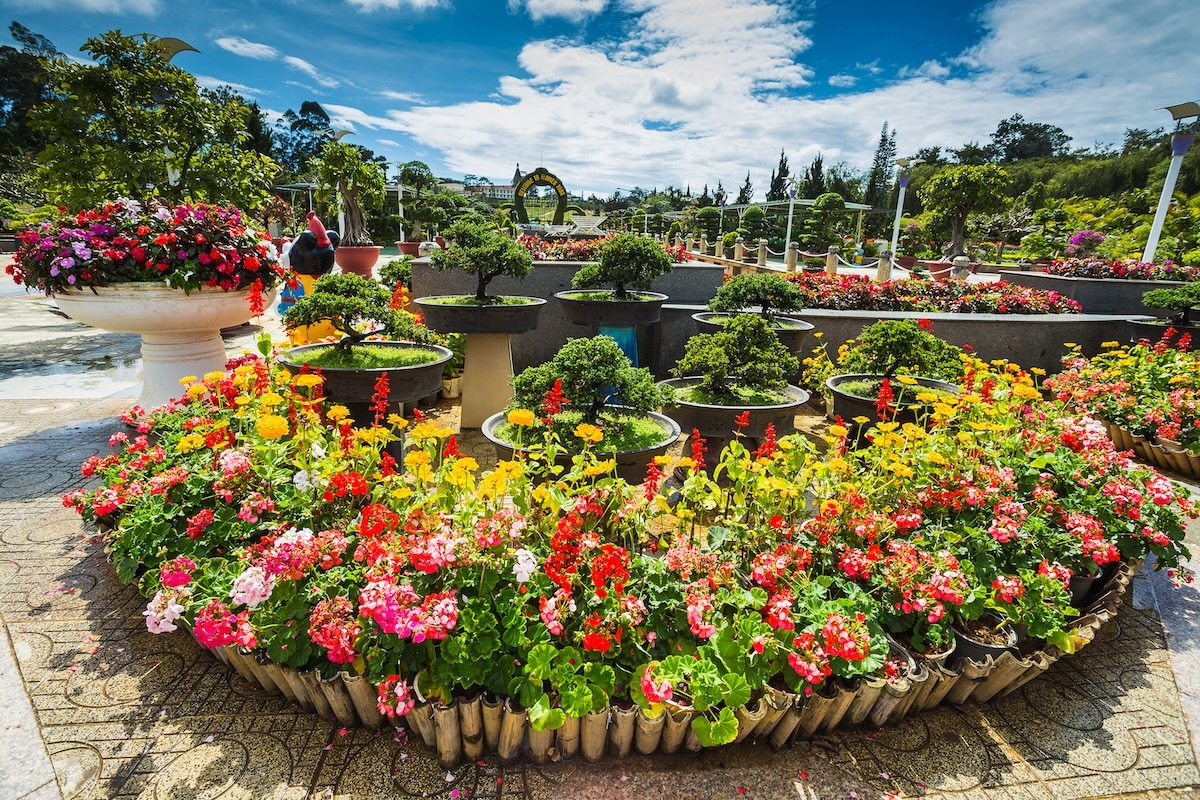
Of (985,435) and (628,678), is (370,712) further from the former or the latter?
(985,435)

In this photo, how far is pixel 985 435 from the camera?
2.49 m

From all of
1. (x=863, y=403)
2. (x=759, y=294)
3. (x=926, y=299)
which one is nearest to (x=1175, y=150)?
(x=926, y=299)

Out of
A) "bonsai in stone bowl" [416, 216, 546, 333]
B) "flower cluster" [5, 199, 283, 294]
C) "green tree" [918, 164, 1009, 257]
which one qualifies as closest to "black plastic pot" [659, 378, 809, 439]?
"bonsai in stone bowl" [416, 216, 546, 333]

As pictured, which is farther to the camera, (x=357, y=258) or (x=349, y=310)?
(x=357, y=258)

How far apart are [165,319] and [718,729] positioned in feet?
11.3

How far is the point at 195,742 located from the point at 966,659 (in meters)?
2.15

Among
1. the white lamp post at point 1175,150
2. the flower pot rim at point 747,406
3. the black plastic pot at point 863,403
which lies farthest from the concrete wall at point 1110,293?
the flower pot rim at point 747,406

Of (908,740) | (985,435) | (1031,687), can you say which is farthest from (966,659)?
(985,435)

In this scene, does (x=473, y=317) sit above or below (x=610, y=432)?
above

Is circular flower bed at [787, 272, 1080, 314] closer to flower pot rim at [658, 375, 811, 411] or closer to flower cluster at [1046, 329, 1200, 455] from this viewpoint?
flower cluster at [1046, 329, 1200, 455]

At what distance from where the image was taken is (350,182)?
364 inches

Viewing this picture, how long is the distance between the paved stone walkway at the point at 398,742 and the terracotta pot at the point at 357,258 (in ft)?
26.8

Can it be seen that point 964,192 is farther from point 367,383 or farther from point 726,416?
point 367,383

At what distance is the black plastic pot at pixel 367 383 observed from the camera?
3.07 m
